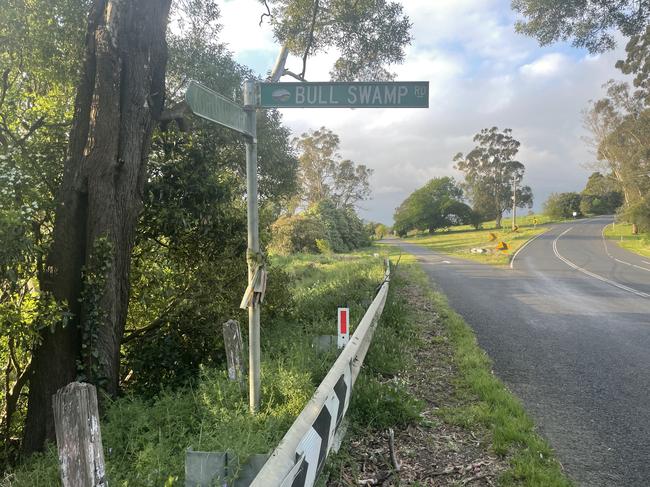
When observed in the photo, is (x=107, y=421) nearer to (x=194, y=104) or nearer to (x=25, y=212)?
(x=25, y=212)

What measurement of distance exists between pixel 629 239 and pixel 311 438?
1941 inches

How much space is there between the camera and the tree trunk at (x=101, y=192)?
484 cm

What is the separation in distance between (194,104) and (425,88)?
1.84m

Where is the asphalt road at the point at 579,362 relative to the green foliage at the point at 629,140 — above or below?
below

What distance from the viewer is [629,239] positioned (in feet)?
141

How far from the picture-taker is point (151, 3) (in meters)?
5.44

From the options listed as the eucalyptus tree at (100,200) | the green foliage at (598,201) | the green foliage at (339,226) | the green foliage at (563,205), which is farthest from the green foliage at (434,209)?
the eucalyptus tree at (100,200)

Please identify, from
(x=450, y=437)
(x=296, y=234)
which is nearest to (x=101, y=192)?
(x=450, y=437)

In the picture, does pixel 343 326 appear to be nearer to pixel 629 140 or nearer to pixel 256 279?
pixel 256 279

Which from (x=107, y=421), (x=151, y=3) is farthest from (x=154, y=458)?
(x=151, y=3)

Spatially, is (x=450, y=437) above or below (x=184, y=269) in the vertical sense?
below

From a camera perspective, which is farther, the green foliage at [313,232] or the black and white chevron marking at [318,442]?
the green foliage at [313,232]

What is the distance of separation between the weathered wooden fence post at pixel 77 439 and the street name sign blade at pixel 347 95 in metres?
2.41

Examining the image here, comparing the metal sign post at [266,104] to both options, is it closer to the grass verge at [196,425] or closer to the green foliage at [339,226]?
the grass verge at [196,425]
